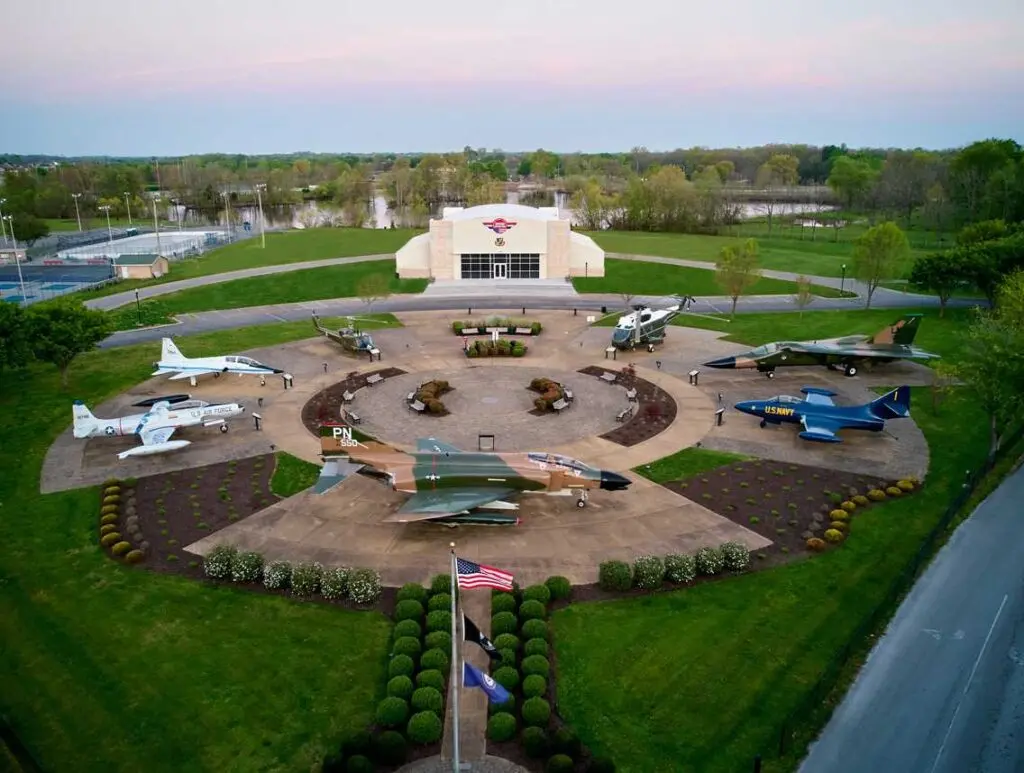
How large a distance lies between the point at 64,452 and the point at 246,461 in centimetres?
1054

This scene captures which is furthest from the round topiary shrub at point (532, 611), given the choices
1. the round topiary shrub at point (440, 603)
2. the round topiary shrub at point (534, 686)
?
the round topiary shrub at point (534, 686)

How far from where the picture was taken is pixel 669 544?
Answer: 28.8 m

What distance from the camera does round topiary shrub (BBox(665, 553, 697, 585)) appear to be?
2617cm

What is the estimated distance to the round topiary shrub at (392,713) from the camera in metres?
19.5

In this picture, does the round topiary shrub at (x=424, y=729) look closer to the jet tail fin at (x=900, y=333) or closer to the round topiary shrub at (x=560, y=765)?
the round topiary shrub at (x=560, y=765)

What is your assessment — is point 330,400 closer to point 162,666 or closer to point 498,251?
point 162,666

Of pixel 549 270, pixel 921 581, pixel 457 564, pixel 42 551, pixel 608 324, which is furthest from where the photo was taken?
pixel 549 270

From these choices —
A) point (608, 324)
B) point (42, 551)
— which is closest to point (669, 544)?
point (42, 551)

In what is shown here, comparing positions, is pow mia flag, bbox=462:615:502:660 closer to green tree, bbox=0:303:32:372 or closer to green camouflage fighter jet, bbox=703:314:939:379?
green camouflage fighter jet, bbox=703:314:939:379

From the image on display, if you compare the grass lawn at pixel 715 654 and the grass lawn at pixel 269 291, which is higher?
the grass lawn at pixel 269 291

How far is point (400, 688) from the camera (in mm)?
20484

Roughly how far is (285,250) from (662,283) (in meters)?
57.9

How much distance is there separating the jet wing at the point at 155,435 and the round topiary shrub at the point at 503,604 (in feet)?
71.7

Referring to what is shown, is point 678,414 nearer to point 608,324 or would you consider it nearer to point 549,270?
point 608,324
